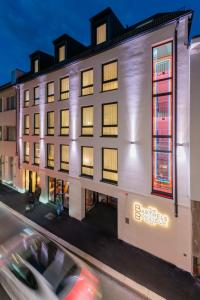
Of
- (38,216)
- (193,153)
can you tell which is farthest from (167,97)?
(38,216)

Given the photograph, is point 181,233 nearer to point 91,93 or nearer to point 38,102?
point 91,93

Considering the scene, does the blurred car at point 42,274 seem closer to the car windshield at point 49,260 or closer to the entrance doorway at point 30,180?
the car windshield at point 49,260

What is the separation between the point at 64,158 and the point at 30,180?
17.9ft

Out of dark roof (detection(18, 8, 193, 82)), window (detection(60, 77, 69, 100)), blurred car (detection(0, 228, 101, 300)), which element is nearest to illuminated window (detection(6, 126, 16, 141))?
window (detection(60, 77, 69, 100))

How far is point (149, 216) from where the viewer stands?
30.5ft

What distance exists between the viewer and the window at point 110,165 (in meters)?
11.1

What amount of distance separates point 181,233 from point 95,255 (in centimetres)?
423

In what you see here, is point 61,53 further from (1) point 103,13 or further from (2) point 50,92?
(1) point 103,13

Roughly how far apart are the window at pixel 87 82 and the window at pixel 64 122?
85.4 inches

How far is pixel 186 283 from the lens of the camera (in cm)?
756

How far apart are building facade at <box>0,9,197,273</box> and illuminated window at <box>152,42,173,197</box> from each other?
5 centimetres

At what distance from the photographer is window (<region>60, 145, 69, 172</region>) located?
46.6ft

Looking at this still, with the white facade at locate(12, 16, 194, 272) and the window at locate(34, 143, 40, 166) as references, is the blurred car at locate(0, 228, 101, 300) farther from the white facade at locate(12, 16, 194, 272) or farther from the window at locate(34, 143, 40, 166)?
the window at locate(34, 143, 40, 166)

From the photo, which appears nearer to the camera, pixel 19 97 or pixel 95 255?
pixel 95 255
